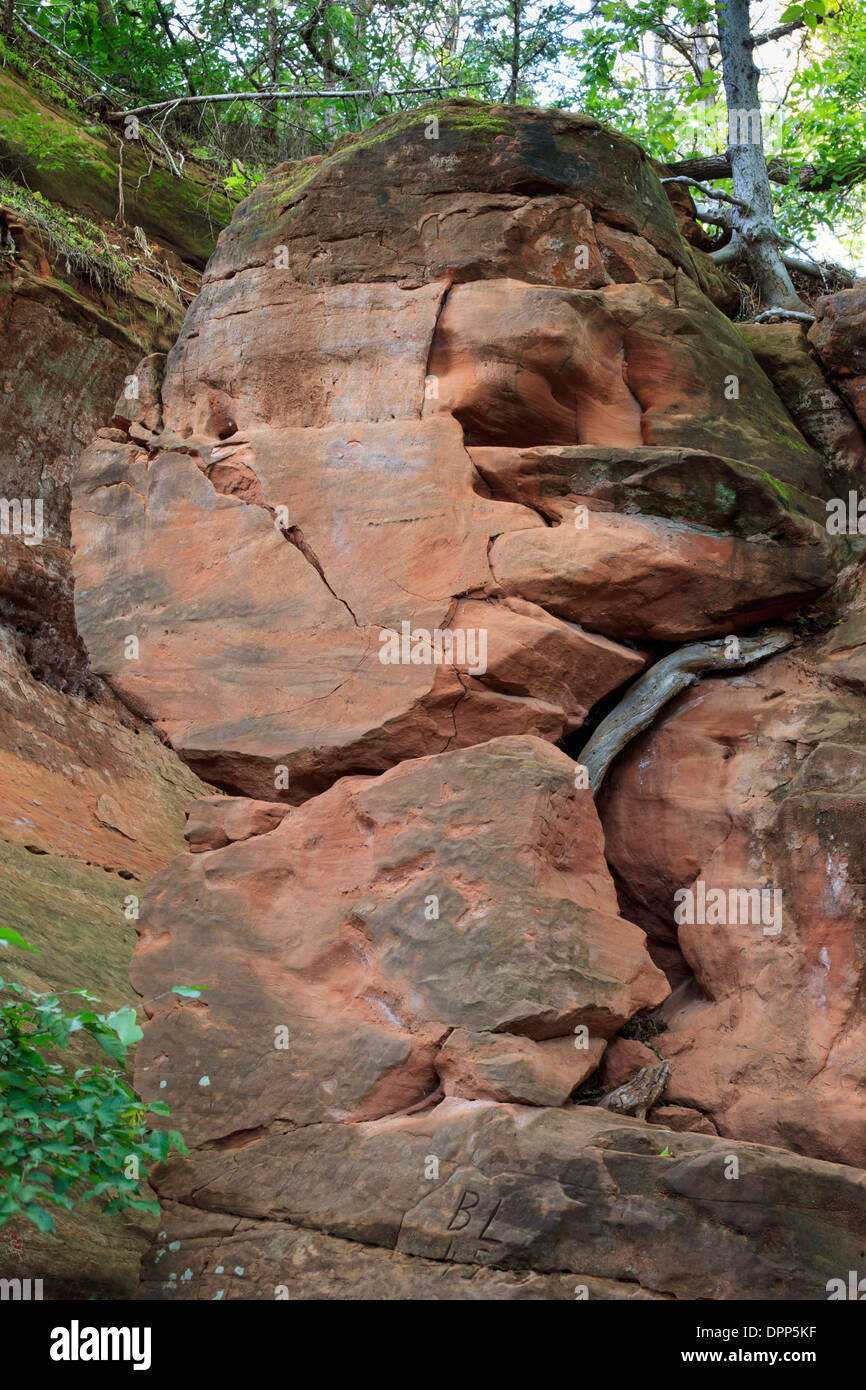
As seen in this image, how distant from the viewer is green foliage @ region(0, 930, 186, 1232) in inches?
179

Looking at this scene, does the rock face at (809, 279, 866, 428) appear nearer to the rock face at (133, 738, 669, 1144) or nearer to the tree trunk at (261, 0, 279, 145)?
the rock face at (133, 738, 669, 1144)

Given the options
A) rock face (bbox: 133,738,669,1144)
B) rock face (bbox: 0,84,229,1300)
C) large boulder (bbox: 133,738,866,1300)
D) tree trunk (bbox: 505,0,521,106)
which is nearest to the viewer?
large boulder (bbox: 133,738,866,1300)

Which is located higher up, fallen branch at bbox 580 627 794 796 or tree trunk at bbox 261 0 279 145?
tree trunk at bbox 261 0 279 145

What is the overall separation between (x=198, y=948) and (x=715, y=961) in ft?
9.09

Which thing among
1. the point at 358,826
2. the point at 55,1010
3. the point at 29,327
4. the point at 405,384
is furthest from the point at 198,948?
the point at 29,327

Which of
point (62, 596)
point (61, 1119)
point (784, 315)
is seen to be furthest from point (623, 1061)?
point (784, 315)

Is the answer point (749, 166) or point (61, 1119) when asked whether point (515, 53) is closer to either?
point (749, 166)

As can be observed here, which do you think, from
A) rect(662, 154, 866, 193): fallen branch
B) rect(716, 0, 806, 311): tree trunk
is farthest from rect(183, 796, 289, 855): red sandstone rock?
rect(662, 154, 866, 193): fallen branch

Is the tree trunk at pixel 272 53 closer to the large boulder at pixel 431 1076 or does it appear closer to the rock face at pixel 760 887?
the rock face at pixel 760 887

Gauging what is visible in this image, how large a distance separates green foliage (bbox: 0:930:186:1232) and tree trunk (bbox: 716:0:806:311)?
893 centimetres

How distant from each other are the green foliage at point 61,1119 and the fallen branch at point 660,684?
307cm

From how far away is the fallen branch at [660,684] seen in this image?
283 inches

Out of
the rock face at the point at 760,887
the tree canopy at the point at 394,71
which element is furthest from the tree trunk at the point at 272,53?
the rock face at the point at 760,887

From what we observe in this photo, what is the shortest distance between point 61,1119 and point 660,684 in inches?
164
